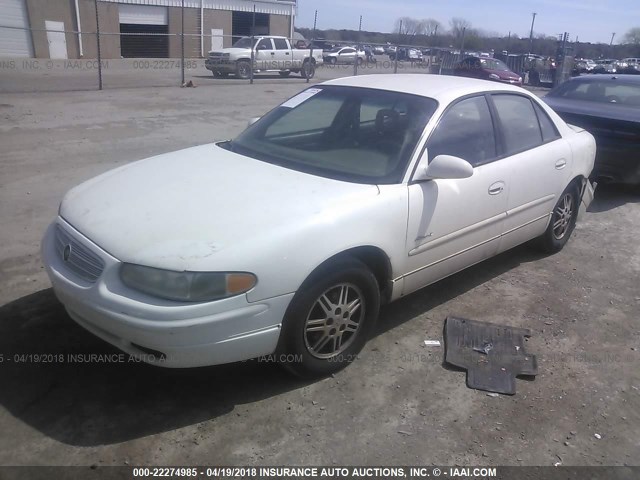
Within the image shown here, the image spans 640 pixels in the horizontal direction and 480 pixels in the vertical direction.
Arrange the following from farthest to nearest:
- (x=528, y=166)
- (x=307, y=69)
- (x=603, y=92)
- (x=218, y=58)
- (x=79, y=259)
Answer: (x=307, y=69) → (x=218, y=58) → (x=603, y=92) → (x=528, y=166) → (x=79, y=259)

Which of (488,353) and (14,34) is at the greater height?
(488,353)

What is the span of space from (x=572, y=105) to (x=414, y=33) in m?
47.4

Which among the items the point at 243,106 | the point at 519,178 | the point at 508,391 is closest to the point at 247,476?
the point at 508,391

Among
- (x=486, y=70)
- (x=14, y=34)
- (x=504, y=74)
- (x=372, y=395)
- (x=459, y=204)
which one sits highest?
(x=459, y=204)

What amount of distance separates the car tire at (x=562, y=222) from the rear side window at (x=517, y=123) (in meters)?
0.71

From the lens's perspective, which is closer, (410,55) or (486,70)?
(486,70)

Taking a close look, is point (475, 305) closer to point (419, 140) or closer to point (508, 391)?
point (508, 391)

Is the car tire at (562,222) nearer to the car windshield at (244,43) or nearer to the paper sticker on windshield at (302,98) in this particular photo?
the paper sticker on windshield at (302,98)

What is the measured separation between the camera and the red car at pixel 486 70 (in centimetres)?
2322

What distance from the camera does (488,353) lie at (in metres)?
3.62

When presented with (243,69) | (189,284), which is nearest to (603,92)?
(189,284)

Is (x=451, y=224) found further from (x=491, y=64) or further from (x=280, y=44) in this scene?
(x=280, y=44)

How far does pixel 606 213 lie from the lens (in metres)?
6.77

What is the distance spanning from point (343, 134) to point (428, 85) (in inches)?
29.7
